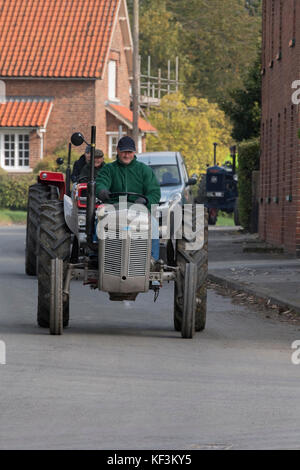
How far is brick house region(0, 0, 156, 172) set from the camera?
59.5 m

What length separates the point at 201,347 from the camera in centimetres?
1215

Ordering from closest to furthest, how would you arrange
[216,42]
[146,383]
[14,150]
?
[146,383] < [14,150] < [216,42]

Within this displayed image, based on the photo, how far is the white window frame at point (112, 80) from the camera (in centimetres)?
6500

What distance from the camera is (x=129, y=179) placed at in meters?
13.2

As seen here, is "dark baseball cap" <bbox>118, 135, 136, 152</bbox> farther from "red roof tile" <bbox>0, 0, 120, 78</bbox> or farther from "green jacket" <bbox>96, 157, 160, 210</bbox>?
"red roof tile" <bbox>0, 0, 120, 78</bbox>

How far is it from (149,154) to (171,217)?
16.1 metres

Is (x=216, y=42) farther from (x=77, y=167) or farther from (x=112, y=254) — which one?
(x=112, y=254)

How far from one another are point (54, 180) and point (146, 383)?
10.6 m

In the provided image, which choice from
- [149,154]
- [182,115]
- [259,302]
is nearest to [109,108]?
[182,115]

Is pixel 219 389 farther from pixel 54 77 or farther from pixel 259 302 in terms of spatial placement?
pixel 54 77

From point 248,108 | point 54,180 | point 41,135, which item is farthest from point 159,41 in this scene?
point 54,180

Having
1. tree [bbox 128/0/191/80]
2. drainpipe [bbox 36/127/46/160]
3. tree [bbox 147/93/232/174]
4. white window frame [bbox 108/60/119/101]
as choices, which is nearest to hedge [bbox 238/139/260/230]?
drainpipe [bbox 36/127/46/160]

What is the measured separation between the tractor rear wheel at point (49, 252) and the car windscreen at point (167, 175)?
13.8 metres

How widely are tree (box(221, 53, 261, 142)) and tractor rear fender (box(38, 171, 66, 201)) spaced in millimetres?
21940
